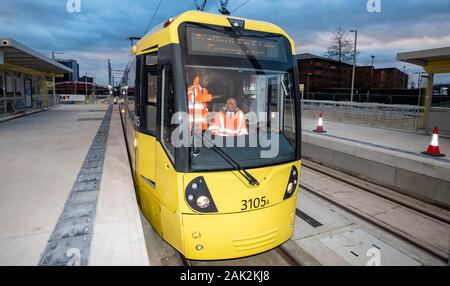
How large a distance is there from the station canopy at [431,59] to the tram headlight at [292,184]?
9.69m

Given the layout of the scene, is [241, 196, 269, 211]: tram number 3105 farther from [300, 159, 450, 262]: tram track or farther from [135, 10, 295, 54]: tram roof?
[300, 159, 450, 262]: tram track

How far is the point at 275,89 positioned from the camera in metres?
4.23

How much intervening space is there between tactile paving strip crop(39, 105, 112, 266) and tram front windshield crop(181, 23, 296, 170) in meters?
1.72

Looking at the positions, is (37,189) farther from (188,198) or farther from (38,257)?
(188,198)

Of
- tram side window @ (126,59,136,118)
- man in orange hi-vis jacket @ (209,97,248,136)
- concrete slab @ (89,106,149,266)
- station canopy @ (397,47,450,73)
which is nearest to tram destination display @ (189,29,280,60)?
man in orange hi-vis jacket @ (209,97,248,136)

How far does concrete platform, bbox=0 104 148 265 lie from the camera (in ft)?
11.8

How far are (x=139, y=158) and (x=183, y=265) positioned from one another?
176 cm

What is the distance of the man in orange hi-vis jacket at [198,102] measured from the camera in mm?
Answer: 3480

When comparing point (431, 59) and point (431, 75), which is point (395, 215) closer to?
point (431, 59)

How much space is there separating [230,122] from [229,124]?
0.03 meters

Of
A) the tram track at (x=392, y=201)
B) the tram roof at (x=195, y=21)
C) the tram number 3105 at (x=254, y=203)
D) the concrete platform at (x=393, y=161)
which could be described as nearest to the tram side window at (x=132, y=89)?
the tram roof at (x=195, y=21)

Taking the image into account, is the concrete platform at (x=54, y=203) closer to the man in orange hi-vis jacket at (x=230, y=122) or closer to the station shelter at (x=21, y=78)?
the man in orange hi-vis jacket at (x=230, y=122)

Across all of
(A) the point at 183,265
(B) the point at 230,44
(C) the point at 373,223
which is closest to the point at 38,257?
(A) the point at 183,265

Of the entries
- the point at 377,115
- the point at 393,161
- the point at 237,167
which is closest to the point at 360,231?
the point at 237,167
